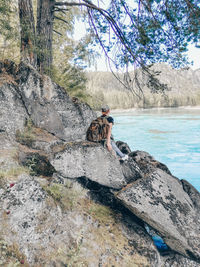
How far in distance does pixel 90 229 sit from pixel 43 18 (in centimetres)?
735

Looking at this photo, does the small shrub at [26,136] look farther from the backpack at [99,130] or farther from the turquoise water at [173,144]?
the turquoise water at [173,144]

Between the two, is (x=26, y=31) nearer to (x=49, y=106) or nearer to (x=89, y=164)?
(x=49, y=106)

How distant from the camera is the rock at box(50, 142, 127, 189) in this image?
489cm

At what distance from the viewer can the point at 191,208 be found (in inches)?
202

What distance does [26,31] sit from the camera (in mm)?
7184

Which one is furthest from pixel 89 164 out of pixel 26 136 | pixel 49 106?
pixel 49 106

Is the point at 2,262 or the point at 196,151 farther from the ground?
the point at 2,262

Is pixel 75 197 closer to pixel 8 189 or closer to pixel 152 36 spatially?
pixel 8 189

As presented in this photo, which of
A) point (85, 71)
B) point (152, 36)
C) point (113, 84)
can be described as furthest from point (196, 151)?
point (113, 84)

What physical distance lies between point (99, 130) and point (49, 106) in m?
2.28

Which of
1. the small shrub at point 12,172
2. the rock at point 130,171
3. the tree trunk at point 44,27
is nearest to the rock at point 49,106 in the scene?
the tree trunk at point 44,27

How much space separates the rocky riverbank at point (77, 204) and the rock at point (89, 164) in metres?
0.02

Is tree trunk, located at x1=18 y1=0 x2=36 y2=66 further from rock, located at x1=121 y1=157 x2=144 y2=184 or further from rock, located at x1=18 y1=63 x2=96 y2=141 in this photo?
rock, located at x1=121 y1=157 x2=144 y2=184

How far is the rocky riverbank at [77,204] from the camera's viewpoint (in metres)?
3.35
